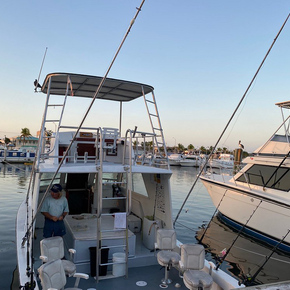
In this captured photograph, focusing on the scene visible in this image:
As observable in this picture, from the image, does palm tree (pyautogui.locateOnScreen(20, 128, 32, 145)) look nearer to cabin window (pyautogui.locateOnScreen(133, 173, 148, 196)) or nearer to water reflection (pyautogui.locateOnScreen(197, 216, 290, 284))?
water reflection (pyautogui.locateOnScreen(197, 216, 290, 284))

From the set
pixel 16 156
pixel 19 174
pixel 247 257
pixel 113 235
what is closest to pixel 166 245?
pixel 113 235

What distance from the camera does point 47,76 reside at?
620 centimetres

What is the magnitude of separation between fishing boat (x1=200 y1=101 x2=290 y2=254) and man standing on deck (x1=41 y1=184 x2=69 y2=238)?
17.5 feet

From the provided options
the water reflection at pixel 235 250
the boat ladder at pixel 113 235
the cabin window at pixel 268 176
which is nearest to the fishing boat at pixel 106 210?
the boat ladder at pixel 113 235

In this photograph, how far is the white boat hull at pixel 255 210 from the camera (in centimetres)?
869

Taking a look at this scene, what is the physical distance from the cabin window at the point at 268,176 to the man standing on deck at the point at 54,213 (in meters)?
6.76

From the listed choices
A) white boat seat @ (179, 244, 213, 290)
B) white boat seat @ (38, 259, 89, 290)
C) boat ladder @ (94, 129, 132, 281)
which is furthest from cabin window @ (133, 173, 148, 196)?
white boat seat @ (38, 259, 89, 290)

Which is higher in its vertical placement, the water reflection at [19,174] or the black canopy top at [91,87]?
the black canopy top at [91,87]

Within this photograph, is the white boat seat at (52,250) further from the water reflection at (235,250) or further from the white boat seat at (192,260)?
the water reflection at (235,250)

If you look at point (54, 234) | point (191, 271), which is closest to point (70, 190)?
point (54, 234)

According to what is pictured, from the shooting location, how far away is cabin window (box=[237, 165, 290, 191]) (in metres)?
9.49

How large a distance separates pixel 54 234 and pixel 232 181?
28.1 feet

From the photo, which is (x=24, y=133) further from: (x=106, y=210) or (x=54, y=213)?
(x=54, y=213)

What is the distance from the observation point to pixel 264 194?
9.46 metres
